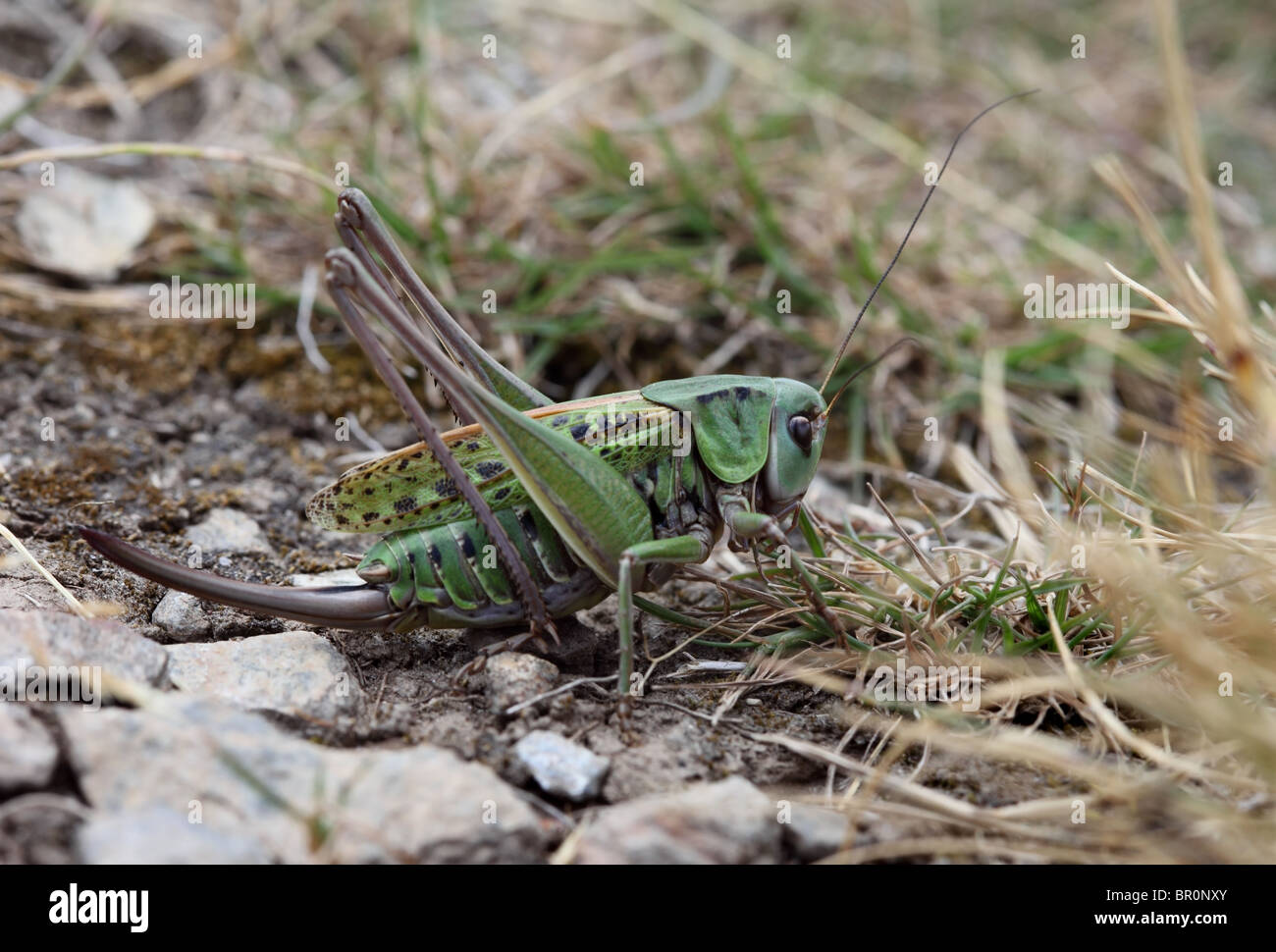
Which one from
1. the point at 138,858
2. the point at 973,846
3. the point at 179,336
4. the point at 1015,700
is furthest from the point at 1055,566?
the point at 179,336

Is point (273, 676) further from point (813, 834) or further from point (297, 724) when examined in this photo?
point (813, 834)

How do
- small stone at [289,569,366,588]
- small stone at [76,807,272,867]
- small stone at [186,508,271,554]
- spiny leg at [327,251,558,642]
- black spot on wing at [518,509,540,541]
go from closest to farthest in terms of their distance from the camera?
small stone at [76,807,272,867]
spiny leg at [327,251,558,642]
black spot on wing at [518,509,540,541]
small stone at [289,569,366,588]
small stone at [186,508,271,554]

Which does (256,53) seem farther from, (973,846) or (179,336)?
(973,846)

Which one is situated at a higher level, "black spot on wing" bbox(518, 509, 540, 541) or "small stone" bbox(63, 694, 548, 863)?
"black spot on wing" bbox(518, 509, 540, 541)

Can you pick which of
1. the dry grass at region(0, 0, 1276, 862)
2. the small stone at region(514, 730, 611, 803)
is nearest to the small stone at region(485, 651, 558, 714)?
the small stone at region(514, 730, 611, 803)

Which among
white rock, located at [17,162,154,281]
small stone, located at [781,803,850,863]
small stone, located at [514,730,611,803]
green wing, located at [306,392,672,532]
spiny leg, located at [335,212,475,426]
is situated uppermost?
white rock, located at [17,162,154,281]

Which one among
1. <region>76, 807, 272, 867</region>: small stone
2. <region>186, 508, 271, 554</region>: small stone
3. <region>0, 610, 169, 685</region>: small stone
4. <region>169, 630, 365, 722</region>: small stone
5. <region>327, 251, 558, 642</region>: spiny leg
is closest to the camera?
<region>76, 807, 272, 867</region>: small stone

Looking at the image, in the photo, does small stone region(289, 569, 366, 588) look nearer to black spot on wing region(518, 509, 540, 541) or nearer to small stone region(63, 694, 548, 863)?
black spot on wing region(518, 509, 540, 541)
